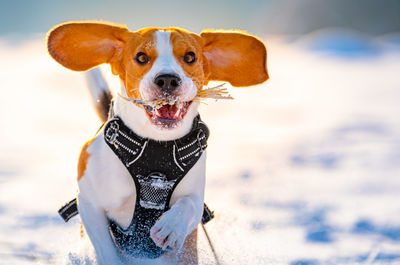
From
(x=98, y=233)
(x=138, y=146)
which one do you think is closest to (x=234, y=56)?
(x=138, y=146)

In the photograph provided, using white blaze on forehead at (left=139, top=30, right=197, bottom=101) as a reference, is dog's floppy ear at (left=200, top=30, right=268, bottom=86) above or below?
above

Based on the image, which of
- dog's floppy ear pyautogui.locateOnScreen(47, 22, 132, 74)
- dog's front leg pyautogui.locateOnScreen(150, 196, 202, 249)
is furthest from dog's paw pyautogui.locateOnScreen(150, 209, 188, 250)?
dog's floppy ear pyautogui.locateOnScreen(47, 22, 132, 74)

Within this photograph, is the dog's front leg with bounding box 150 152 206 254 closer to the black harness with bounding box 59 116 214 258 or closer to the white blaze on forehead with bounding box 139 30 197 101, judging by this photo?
the black harness with bounding box 59 116 214 258

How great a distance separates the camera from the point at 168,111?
10.9ft

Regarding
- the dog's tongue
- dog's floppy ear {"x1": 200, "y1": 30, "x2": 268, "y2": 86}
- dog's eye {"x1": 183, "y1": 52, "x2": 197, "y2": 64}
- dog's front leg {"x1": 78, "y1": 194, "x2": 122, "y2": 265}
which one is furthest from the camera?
dog's floppy ear {"x1": 200, "y1": 30, "x2": 268, "y2": 86}

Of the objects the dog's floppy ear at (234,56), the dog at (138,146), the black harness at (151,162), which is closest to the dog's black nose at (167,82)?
the dog at (138,146)

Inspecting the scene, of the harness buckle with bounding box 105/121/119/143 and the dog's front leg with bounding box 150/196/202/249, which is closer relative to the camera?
the dog's front leg with bounding box 150/196/202/249

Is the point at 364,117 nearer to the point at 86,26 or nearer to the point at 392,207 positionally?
the point at 392,207

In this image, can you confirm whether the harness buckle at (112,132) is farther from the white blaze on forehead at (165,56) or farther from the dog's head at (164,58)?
the white blaze on forehead at (165,56)

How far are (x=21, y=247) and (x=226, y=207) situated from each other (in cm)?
155

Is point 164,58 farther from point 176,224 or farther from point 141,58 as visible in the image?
point 176,224

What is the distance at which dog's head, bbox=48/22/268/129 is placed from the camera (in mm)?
3262

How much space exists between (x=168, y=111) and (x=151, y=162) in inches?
13.0

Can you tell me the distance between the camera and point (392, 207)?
541 centimetres
